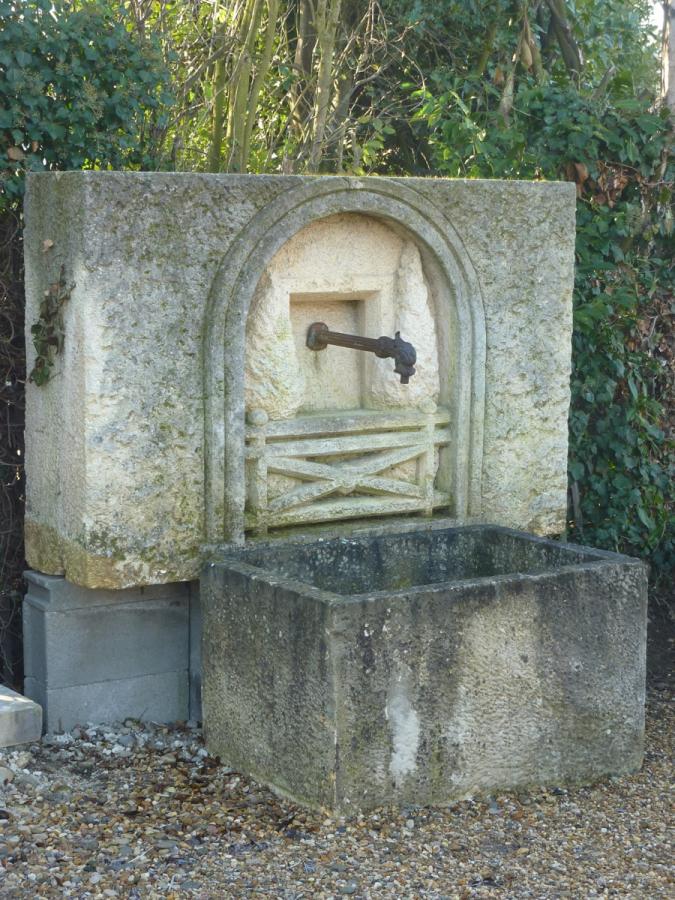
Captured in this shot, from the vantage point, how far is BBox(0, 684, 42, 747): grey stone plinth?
3859mm

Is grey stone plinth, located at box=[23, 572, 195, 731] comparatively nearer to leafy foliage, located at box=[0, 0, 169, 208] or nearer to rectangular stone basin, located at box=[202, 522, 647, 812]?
rectangular stone basin, located at box=[202, 522, 647, 812]

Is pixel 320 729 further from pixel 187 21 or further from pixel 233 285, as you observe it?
pixel 187 21

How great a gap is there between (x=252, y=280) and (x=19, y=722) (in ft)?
5.09

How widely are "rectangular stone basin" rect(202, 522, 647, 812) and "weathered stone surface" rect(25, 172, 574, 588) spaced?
306mm

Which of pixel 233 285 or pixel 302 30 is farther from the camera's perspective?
pixel 302 30

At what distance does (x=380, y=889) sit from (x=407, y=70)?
527cm

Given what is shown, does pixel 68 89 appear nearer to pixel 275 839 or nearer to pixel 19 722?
pixel 19 722

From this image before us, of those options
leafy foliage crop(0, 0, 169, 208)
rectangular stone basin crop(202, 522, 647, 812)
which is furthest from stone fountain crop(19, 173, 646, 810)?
leafy foliage crop(0, 0, 169, 208)

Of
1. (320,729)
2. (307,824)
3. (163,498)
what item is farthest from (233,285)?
(307,824)

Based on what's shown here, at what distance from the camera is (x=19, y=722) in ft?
12.7

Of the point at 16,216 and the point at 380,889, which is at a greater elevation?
the point at 16,216

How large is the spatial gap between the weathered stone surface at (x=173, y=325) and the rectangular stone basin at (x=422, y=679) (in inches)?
12.0

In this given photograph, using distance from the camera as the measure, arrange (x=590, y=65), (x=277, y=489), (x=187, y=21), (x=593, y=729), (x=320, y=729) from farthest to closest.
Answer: (x=590, y=65) < (x=187, y=21) < (x=277, y=489) < (x=593, y=729) < (x=320, y=729)

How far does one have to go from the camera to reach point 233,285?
3947 millimetres
